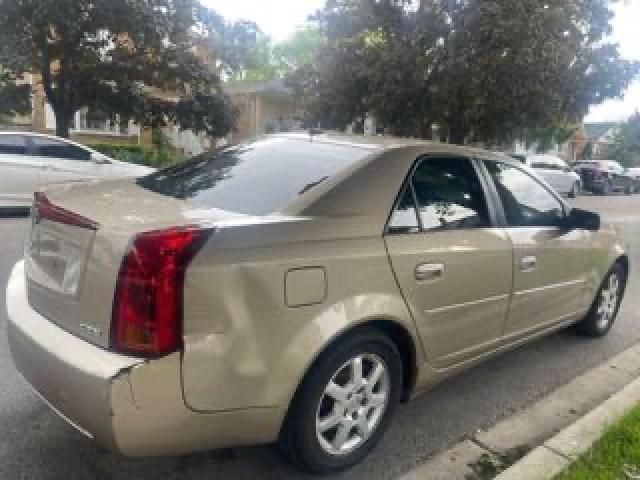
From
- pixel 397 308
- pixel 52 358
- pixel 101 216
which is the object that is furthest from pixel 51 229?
pixel 397 308

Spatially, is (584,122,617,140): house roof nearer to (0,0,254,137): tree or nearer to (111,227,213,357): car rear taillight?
(0,0,254,137): tree

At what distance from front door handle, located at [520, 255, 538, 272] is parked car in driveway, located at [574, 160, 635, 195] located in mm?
24156

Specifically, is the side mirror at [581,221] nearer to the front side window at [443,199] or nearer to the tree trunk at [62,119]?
the front side window at [443,199]

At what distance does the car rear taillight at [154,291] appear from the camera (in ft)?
6.75

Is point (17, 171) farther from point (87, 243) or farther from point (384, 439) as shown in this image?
point (384, 439)

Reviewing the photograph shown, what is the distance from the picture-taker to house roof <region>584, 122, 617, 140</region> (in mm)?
54906

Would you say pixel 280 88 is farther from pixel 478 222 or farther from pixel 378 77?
pixel 478 222

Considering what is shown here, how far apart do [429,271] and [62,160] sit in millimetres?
7973

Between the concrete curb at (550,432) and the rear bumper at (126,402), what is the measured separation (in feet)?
3.12

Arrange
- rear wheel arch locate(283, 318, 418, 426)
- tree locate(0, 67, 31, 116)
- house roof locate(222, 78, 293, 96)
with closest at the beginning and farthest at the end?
1. rear wheel arch locate(283, 318, 418, 426)
2. tree locate(0, 67, 31, 116)
3. house roof locate(222, 78, 293, 96)

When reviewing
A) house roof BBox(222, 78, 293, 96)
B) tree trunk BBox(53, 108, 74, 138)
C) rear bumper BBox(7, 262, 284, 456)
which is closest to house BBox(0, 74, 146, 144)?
tree trunk BBox(53, 108, 74, 138)

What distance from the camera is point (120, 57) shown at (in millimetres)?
14258

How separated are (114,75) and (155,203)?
13.1m

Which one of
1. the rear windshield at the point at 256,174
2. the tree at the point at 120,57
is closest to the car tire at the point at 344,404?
the rear windshield at the point at 256,174
